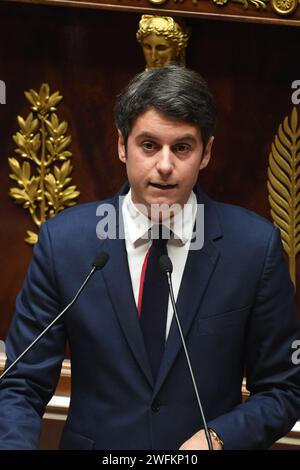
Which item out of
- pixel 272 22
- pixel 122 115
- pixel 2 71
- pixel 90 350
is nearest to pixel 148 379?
pixel 90 350

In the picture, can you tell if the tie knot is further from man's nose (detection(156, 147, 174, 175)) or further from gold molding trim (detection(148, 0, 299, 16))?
gold molding trim (detection(148, 0, 299, 16))

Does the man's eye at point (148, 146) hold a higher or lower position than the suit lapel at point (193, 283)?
higher

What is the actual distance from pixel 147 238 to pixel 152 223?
3cm

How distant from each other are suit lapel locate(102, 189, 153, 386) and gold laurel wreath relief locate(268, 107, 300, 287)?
1.88ft

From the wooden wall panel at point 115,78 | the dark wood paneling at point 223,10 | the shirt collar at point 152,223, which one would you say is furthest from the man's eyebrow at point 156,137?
the wooden wall panel at point 115,78

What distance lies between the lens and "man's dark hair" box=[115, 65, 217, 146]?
1.31 metres

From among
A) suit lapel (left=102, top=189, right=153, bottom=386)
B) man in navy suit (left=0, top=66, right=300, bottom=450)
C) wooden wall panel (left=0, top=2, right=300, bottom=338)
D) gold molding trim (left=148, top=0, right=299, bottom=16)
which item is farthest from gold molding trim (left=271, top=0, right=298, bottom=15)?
suit lapel (left=102, top=189, right=153, bottom=386)

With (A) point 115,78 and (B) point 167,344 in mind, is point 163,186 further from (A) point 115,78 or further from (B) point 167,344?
(A) point 115,78

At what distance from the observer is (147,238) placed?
56.1 inches

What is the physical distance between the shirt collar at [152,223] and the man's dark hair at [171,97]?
12 cm

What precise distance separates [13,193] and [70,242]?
60 cm

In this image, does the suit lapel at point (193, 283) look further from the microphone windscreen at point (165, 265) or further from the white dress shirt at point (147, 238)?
the microphone windscreen at point (165, 265)

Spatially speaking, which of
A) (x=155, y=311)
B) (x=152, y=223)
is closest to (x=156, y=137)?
(x=152, y=223)

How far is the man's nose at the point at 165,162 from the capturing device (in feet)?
4.30
